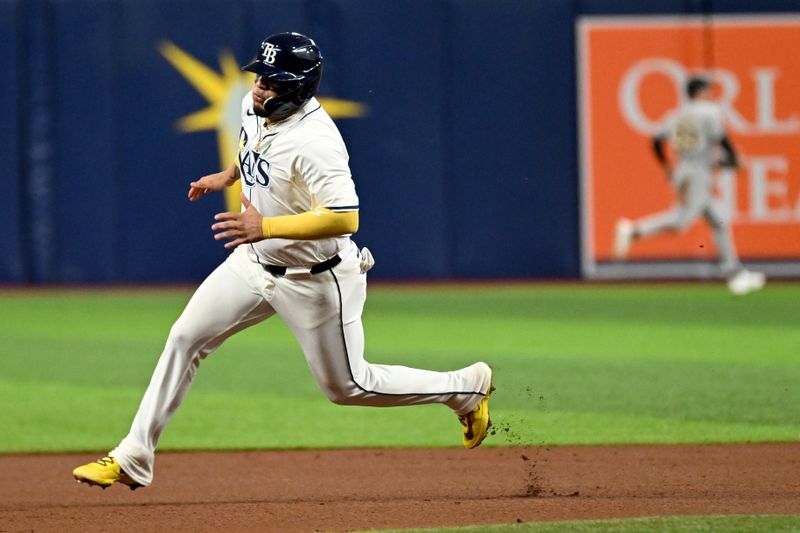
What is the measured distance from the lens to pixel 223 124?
667 inches

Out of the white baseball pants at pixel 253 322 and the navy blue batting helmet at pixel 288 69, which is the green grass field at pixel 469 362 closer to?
the white baseball pants at pixel 253 322

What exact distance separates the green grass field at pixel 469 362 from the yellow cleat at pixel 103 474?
1726 mm

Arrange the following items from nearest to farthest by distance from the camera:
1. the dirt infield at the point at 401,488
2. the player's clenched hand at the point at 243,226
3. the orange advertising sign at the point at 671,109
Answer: the player's clenched hand at the point at 243,226 < the dirt infield at the point at 401,488 < the orange advertising sign at the point at 671,109

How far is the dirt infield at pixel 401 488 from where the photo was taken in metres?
5.57

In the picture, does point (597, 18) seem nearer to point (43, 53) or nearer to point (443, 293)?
point (443, 293)

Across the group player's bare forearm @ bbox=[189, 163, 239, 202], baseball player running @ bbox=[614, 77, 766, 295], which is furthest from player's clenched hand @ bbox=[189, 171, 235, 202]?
baseball player running @ bbox=[614, 77, 766, 295]

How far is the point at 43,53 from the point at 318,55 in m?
12.2

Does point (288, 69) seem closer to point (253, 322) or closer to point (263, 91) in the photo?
point (263, 91)

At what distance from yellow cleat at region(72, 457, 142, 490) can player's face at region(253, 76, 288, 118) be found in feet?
5.12

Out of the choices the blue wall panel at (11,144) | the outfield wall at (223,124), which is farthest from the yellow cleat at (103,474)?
the blue wall panel at (11,144)

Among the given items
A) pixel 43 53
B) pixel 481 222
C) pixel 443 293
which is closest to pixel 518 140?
pixel 481 222

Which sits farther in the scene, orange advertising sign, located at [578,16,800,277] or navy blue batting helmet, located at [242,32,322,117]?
orange advertising sign, located at [578,16,800,277]

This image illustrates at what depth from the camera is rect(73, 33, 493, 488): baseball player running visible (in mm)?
5449

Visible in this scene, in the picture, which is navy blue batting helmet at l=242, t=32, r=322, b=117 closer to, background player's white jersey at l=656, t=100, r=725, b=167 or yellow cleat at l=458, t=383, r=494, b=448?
yellow cleat at l=458, t=383, r=494, b=448
